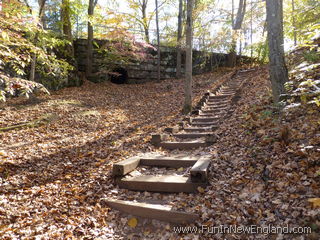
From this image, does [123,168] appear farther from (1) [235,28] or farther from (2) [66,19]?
(1) [235,28]

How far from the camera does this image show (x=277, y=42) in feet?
18.3

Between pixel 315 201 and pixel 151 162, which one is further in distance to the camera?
pixel 151 162

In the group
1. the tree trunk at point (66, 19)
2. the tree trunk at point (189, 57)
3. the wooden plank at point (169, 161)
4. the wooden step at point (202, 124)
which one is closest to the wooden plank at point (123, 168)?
the wooden plank at point (169, 161)

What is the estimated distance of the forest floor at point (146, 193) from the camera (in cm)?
310

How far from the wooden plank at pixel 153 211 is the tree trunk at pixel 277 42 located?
4.11 m

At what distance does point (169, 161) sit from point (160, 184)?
0.93 meters

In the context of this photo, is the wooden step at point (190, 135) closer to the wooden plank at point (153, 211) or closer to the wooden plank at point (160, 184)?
the wooden plank at point (160, 184)

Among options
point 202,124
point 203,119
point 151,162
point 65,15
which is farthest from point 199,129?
point 65,15

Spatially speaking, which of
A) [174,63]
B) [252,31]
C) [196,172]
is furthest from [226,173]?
[252,31]

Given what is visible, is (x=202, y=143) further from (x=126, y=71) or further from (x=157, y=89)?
(x=126, y=71)

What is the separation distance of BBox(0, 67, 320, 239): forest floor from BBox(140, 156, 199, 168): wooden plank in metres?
0.58

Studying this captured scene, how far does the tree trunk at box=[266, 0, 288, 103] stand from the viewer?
5594mm

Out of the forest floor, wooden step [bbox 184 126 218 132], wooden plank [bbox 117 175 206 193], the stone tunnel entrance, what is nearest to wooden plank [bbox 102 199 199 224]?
the forest floor

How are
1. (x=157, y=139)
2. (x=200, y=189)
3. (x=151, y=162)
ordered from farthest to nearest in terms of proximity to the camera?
(x=157, y=139), (x=151, y=162), (x=200, y=189)
